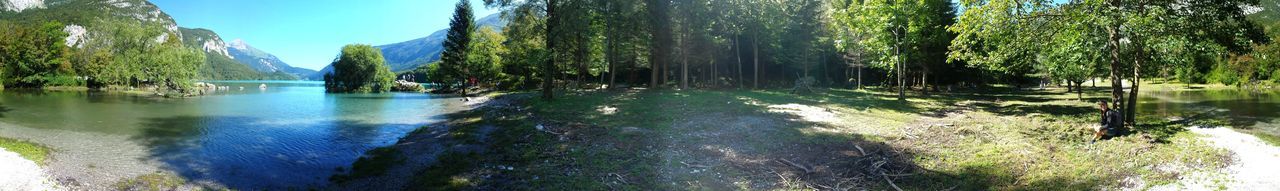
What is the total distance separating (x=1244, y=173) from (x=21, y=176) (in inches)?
926

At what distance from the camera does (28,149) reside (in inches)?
544

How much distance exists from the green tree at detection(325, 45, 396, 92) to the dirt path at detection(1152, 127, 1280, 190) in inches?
3508

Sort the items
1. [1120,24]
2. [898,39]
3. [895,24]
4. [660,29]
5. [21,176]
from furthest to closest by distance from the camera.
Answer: [660,29] < [898,39] < [895,24] < [1120,24] < [21,176]

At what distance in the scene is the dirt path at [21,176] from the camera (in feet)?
31.9

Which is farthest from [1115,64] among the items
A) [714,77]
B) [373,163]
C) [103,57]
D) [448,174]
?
[103,57]

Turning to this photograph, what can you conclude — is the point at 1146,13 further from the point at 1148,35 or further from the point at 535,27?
the point at 535,27

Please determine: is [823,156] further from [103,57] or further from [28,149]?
[103,57]

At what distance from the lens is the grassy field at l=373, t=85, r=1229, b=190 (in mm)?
9008

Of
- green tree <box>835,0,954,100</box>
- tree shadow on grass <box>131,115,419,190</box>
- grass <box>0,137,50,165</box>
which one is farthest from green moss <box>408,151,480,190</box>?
green tree <box>835,0,954,100</box>

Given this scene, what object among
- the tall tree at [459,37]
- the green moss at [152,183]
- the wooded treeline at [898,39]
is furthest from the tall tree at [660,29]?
the tall tree at [459,37]

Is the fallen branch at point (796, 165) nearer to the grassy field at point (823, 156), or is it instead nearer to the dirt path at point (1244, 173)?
the grassy field at point (823, 156)

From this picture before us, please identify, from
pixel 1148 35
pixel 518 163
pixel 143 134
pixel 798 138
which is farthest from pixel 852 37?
pixel 143 134

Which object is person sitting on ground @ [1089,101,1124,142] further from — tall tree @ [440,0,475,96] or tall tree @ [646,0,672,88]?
tall tree @ [440,0,475,96]

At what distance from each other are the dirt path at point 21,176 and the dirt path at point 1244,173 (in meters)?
20.4
